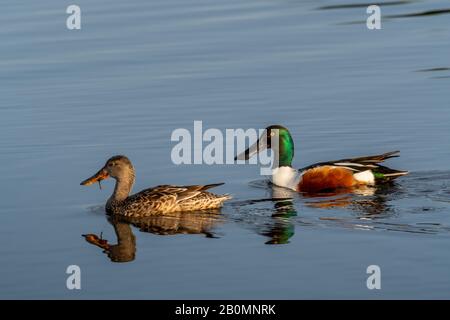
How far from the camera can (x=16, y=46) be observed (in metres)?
21.4

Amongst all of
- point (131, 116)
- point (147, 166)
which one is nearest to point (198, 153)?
point (147, 166)

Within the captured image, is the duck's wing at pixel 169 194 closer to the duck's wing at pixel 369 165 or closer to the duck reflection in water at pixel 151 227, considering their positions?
the duck reflection in water at pixel 151 227

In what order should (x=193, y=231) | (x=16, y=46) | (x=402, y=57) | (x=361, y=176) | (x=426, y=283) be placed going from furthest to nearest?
(x=16, y=46), (x=402, y=57), (x=361, y=176), (x=193, y=231), (x=426, y=283)

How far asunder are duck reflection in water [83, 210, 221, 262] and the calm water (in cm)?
4

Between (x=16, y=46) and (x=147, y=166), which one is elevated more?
(x=16, y=46)

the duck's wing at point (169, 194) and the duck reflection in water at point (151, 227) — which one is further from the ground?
the duck's wing at point (169, 194)

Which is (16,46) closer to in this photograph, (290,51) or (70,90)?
(70,90)

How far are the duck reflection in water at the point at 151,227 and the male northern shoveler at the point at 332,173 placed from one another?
1848 mm

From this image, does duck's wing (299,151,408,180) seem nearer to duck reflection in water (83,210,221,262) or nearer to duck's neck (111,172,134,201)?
duck reflection in water (83,210,221,262)

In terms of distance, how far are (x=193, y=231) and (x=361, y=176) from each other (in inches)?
123

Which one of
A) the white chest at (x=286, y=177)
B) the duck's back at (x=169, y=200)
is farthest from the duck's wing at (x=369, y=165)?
the duck's back at (x=169, y=200)

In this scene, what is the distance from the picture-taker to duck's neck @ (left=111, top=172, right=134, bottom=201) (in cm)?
1320

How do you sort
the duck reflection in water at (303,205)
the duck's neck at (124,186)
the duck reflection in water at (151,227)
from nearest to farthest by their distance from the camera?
the duck reflection in water at (151,227)
the duck reflection in water at (303,205)
the duck's neck at (124,186)

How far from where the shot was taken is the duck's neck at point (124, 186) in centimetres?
1320
